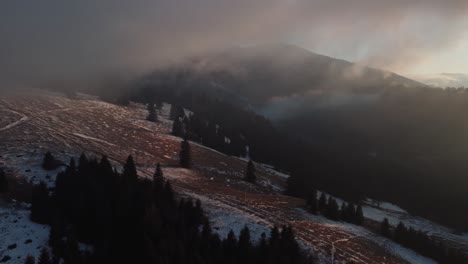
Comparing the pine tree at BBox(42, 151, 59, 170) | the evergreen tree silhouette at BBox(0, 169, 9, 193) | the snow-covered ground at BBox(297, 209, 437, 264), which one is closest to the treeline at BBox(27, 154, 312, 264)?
the evergreen tree silhouette at BBox(0, 169, 9, 193)

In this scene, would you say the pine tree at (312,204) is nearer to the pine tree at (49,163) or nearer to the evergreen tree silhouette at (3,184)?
the pine tree at (49,163)

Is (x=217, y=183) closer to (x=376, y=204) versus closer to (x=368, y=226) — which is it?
(x=368, y=226)

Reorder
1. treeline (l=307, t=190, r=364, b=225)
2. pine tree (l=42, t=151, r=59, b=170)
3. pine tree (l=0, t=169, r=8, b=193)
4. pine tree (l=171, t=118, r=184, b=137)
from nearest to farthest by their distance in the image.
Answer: pine tree (l=0, t=169, r=8, b=193) < pine tree (l=42, t=151, r=59, b=170) < treeline (l=307, t=190, r=364, b=225) < pine tree (l=171, t=118, r=184, b=137)

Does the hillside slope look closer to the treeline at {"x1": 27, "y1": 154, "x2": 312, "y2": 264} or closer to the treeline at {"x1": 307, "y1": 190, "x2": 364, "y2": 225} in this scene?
the treeline at {"x1": 307, "y1": 190, "x2": 364, "y2": 225}


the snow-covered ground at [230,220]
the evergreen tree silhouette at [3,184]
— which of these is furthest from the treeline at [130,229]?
the evergreen tree silhouette at [3,184]

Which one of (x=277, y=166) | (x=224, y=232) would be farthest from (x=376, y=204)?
(x=224, y=232)

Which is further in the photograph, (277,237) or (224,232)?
(224,232)

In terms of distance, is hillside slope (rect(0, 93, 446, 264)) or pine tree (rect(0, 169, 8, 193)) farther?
hillside slope (rect(0, 93, 446, 264))
